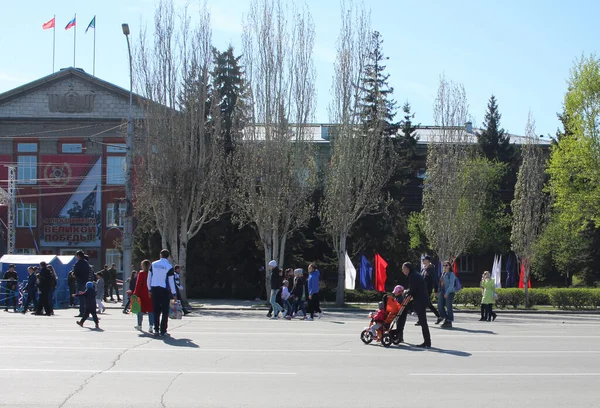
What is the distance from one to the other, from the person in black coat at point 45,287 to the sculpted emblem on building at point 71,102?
32.3 m

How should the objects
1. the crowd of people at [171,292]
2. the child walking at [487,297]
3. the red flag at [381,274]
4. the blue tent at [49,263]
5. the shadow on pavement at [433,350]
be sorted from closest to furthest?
the shadow on pavement at [433,350] < the crowd of people at [171,292] < the child walking at [487,297] < the blue tent at [49,263] < the red flag at [381,274]

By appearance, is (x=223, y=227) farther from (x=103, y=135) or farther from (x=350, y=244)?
(x=103, y=135)

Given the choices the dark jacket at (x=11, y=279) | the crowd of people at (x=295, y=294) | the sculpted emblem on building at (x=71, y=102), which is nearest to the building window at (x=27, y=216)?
the sculpted emblem on building at (x=71, y=102)

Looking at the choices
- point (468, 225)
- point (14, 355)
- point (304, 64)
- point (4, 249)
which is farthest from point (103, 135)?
point (14, 355)

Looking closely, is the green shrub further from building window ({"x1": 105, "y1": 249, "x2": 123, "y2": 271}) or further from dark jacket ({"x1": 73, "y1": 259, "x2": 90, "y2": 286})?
building window ({"x1": 105, "y1": 249, "x2": 123, "y2": 271})

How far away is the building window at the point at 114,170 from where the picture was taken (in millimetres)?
52656

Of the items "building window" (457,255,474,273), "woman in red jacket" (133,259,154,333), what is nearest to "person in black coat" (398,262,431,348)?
"woman in red jacket" (133,259,154,333)

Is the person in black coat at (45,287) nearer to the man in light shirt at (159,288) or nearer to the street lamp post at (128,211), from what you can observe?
the street lamp post at (128,211)

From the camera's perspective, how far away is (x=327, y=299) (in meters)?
37.0

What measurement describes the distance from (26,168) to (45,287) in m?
31.8

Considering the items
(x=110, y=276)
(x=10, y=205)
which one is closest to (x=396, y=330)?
(x=110, y=276)

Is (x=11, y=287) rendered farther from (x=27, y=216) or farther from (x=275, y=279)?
(x=27, y=216)

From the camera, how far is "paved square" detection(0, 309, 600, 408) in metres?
8.96

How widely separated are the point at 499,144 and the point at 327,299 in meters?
26.4
